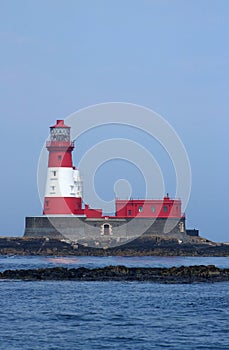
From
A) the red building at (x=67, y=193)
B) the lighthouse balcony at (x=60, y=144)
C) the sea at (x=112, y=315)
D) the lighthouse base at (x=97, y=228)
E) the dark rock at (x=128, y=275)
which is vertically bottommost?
the sea at (x=112, y=315)

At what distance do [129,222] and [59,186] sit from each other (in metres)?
5.44

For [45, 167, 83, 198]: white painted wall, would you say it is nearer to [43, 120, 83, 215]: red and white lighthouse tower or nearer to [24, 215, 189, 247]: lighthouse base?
[43, 120, 83, 215]: red and white lighthouse tower

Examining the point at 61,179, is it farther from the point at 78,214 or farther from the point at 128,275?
the point at 128,275

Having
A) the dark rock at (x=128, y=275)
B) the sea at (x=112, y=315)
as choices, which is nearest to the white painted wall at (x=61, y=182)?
the dark rock at (x=128, y=275)

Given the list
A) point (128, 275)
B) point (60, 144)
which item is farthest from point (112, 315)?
point (60, 144)

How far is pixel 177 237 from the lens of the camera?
5738 centimetres

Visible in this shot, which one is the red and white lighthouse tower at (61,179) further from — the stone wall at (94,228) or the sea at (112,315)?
the sea at (112,315)

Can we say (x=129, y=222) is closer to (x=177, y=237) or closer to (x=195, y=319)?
(x=177, y=237)

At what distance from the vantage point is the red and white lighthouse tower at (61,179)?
55.1 metres

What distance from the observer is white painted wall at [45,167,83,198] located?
55.2m

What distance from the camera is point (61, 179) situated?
181ft

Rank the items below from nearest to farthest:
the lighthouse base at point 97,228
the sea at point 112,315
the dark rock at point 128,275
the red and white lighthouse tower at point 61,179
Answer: the sea at point 112,315, the dark rock at point 128,275, the red and white lighthouse tower at point 61,179, the lighthouse base at point 97,228

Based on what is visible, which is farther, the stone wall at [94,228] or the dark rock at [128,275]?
the stone wall at [94,228]

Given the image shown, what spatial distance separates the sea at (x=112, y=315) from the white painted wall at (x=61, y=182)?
77.2ft
